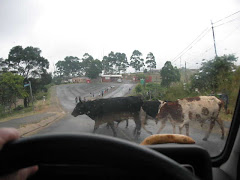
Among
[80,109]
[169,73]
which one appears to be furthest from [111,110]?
[169,73]

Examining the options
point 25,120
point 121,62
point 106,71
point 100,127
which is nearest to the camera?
point 25,120

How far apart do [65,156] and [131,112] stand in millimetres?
2952

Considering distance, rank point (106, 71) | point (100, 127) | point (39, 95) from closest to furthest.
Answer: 1. point (100, 127)
2. point (39, 95)
3. point (106, 71)

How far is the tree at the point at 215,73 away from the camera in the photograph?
10.2 ft

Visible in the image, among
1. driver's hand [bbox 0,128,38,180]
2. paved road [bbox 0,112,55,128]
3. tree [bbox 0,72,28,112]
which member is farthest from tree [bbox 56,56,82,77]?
driver's hand [bbox 0,128,38,180]

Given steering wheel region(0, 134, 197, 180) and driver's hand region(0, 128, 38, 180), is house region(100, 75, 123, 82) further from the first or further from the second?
A: steering wheel region(0, 134, 197, 180)

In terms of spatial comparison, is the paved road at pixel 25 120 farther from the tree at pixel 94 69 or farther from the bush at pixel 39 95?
the tree at pixel 94 69

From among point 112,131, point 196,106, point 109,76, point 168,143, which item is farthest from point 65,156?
point 109,76

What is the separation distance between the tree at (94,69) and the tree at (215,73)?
1.88 meters

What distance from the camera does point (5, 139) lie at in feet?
2.80

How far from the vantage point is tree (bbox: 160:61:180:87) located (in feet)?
12.2

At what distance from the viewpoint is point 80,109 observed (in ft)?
12.1

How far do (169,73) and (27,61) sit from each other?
2608 mm

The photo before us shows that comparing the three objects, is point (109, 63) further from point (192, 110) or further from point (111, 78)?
point (192, 110)
